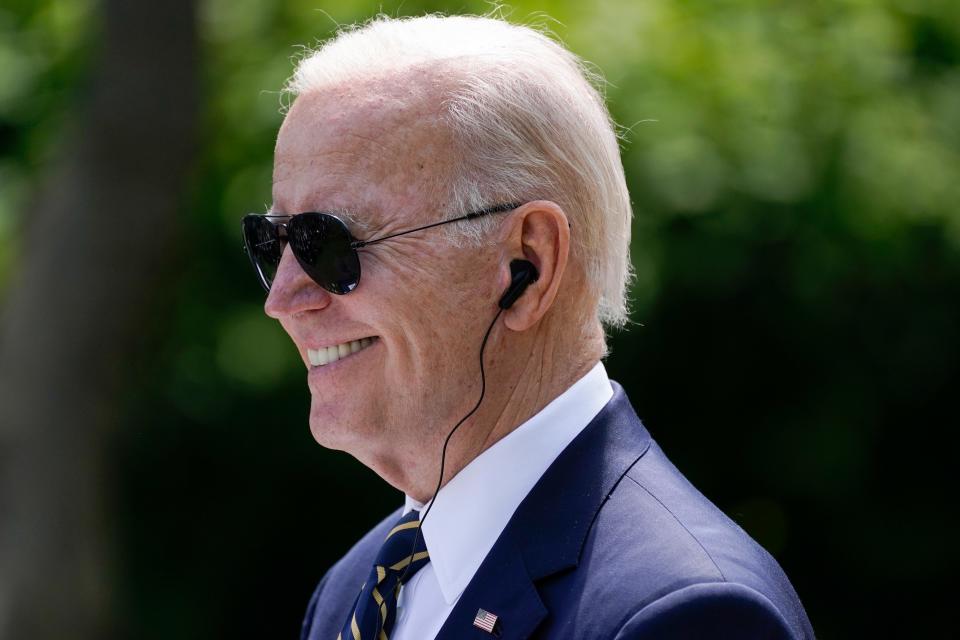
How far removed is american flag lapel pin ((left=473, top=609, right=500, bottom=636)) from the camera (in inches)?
82.4

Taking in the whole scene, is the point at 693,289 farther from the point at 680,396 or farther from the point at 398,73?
the point at 398,73

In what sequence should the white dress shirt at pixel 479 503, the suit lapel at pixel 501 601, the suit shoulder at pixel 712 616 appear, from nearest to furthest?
the suit shoulder at pixel 712 616 < the suit lapel at pixel 501 601 < the white dress shirt at pixel 479 503

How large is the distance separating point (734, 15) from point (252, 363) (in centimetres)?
302

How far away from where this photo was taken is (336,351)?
2424 millimetres

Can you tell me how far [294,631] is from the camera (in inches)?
256

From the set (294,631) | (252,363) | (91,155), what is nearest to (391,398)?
(252,363)

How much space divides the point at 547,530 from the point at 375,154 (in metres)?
0.77

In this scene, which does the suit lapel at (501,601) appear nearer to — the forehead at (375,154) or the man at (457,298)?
the man at (457,298)

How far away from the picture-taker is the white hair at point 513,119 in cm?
230

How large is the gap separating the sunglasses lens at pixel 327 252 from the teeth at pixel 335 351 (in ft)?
0.39

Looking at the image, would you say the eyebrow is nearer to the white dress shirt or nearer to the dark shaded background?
the white dress shirt

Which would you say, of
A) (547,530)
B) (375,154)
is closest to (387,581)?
(547,530)

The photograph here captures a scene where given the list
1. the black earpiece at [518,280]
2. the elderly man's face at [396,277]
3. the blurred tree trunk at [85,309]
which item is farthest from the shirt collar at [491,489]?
the blurred tree trunk at [85,309]

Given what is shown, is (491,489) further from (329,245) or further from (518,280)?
(329,245)
